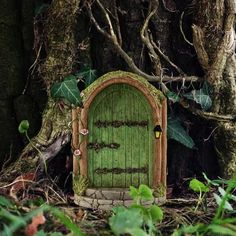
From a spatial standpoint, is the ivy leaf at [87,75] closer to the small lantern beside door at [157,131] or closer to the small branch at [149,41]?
the small branch at [149,41]

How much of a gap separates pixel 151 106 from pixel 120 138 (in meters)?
0.17

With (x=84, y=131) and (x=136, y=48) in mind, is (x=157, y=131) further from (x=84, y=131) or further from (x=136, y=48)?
(x=136, y=48)

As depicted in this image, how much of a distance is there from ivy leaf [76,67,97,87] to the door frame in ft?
0.58

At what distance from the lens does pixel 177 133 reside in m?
2.27

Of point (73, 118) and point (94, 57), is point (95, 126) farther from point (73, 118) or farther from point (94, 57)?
point (94, 57)

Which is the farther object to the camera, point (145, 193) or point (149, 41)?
point (149, 41)

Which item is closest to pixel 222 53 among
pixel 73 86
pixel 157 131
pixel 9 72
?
pixel 157 131

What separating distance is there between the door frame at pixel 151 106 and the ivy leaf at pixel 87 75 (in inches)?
6.9

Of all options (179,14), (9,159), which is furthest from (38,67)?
(179,14)

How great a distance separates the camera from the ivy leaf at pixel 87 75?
87.6 inches

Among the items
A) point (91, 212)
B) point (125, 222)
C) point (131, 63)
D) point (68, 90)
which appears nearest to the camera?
point (125, 222)

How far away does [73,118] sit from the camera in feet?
6.79

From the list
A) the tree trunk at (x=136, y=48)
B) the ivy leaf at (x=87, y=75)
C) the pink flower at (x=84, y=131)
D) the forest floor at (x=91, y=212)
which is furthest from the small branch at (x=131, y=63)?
the forest floor at (x=91, y=212)

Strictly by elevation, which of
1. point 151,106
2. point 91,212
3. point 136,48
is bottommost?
point 91,212
